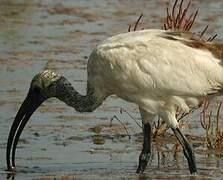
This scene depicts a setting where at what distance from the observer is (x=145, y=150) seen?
1037cm

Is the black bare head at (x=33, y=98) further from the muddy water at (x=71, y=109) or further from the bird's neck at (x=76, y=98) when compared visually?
the muddy water at (x=71, y=109)

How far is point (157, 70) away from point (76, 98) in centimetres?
116

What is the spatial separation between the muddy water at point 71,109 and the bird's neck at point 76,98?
0.51 meters

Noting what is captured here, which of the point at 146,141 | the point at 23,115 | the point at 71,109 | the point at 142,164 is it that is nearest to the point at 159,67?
the point at 146,141

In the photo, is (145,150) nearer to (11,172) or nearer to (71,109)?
(11,172)

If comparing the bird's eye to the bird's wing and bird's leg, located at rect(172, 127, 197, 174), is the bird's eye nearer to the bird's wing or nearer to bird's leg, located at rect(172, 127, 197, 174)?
the bird's wing

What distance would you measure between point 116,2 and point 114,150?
883 centimetres

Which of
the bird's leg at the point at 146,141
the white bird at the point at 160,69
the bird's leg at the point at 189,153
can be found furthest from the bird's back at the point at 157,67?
the bird's leg at the point at 189,153

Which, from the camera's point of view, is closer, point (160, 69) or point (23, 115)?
point (160, 69)

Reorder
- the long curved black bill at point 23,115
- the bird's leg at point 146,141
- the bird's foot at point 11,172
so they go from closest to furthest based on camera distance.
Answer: the bird's foot at point 11,172, the bird's leg at point 146,141, the long curved black bill at point 23,115

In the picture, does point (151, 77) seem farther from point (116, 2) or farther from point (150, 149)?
point (116, 2)

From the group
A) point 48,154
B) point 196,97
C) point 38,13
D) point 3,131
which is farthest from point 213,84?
point 38,13

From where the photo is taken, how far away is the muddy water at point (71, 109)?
10352mm

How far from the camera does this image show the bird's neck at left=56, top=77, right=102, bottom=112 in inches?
410
